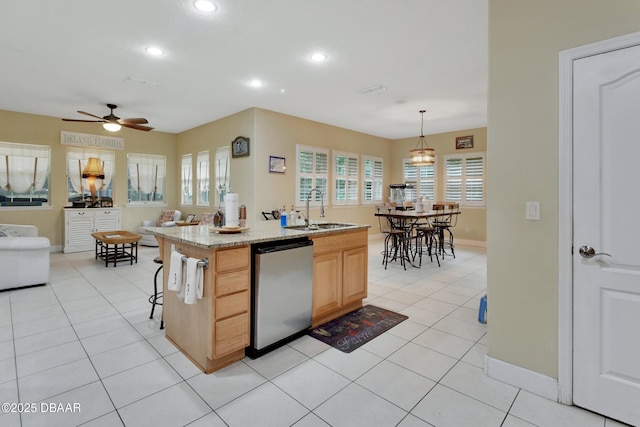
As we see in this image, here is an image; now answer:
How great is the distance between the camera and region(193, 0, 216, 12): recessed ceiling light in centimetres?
275

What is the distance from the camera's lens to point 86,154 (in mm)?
7273

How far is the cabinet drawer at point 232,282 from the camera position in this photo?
223 cm

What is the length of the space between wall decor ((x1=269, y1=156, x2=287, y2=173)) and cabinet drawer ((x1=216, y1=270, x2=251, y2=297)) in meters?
4.10

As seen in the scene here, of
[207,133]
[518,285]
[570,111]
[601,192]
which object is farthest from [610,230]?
[207,133]

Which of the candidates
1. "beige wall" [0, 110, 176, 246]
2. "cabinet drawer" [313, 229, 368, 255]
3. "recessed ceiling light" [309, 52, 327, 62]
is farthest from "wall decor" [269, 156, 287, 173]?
"beige wall" [0, 110, 176, 246]

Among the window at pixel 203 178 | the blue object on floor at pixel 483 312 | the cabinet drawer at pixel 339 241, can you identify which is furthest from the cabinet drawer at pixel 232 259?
the window at pixel 203 178

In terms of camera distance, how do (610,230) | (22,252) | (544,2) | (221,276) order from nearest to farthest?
(610,230), (544,2), (221,276), (22,252)

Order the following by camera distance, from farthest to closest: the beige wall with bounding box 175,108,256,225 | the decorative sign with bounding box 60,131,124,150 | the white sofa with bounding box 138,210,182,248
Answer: the white sofa with bounding box 138,210,182,248
the decorative sign with bounding box 60,131,124,150
the beige wall with bounding box 175,108,256,225

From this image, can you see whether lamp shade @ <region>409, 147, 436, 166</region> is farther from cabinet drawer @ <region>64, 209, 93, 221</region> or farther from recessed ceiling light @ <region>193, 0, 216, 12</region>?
cabinet drawer @ <region>64, 209, 93, 221</region>

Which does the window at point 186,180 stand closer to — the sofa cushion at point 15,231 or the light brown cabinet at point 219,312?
the sofa cushion at point 15,231

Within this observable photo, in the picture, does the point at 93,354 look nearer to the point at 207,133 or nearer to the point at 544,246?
the point at 544,246

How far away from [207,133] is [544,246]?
23.3 feet

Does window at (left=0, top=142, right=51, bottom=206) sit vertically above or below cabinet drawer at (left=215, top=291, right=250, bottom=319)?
above

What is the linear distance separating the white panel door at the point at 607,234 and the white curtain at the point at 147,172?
873cm
